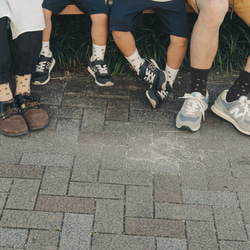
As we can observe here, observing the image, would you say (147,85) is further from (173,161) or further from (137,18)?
(173,161)

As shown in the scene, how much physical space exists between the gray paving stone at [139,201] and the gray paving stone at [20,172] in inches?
22.8

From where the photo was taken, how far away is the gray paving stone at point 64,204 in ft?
6.93

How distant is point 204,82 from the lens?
2861 millimetres

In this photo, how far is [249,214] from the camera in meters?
2.15

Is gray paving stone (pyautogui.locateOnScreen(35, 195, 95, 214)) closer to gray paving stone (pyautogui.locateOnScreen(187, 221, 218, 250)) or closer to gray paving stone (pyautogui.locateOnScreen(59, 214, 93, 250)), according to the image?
gray paving stone (pyautogui.locateOnScreen(59, 214, 93, 250))

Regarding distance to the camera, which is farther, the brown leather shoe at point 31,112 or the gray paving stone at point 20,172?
the brown leather shoe at point 31,112

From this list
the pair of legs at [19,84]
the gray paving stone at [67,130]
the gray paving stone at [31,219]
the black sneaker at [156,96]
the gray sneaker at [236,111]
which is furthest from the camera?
the black sneaker at [156,96]

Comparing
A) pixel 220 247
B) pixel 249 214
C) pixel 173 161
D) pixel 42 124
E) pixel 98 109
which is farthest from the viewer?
pixel 98 109

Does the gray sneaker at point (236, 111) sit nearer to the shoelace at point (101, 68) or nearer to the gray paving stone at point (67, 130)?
the shoelace at point (101, 68)

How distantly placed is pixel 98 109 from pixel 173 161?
81cm

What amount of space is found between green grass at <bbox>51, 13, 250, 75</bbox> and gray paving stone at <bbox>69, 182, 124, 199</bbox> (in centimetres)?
139

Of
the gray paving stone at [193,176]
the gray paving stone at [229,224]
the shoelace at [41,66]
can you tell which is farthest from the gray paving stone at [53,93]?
the gray paving stone at [229,224]

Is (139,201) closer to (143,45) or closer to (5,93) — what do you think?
(5,93)

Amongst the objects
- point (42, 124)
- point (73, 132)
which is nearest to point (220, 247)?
point (73, 132)
